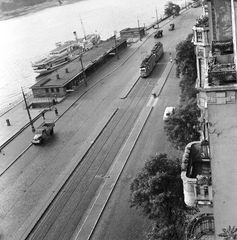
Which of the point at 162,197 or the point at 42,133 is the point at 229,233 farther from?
the point at 42,133

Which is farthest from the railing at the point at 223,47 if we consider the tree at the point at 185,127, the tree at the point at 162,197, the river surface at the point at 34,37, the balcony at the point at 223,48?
the river surface at the point at 34,37

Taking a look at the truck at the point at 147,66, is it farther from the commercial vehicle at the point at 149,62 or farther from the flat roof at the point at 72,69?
the flat roof at the point at 72,69

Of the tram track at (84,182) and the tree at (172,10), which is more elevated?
the tree at (172,10)

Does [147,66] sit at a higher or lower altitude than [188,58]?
lower

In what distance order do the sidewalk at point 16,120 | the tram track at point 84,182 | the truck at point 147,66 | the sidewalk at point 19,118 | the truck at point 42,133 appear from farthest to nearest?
1. the truck at point 147,66
2. the sidewalk at point 19,118
3. the sidewalk at point 16,120
4. the truck at point 42,133
5. the tram track at point 84,182

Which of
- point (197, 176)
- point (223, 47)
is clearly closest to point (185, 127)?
point (223, 47)
